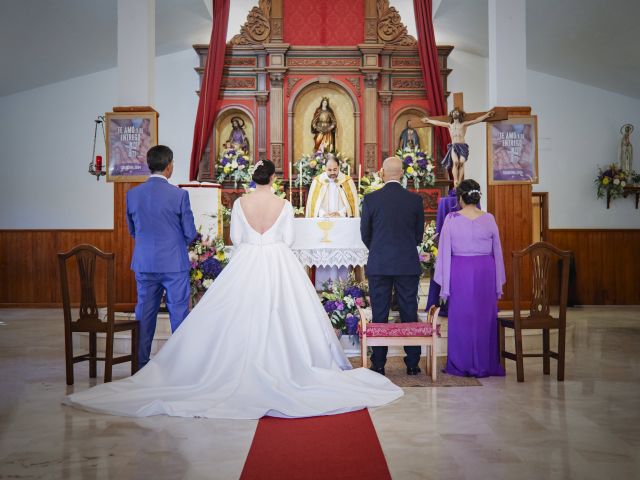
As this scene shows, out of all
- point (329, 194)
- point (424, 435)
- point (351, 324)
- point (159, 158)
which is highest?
point (159, 158)

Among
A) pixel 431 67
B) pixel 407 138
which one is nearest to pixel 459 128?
pixel 431 67

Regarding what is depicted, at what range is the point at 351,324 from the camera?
6.36 m

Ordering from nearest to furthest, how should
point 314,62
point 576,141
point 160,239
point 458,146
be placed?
point 160,239
point 458,146
point 314,62
point 576,141

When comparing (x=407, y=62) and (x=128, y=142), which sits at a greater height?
(x=407, y=62)

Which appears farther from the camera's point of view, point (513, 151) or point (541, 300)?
point (513, 151)

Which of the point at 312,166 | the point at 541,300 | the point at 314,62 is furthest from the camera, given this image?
the point at 314,62

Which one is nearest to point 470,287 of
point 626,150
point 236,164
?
point 236,164

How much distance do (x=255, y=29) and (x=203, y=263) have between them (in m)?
6.26

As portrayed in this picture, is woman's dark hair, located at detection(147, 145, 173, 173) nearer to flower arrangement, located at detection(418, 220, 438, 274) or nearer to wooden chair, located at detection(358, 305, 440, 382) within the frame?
wooden chair, located at detection(358, 305, 440, 382)

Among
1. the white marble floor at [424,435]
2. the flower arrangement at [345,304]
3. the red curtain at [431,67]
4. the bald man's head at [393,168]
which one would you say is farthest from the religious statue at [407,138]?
the white marble floor at [424,435]

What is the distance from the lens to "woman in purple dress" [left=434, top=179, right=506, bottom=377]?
5477mm

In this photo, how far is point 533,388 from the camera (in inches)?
198

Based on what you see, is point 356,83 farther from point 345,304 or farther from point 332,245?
point 345,304

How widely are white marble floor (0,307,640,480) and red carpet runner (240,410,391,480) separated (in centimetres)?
6
